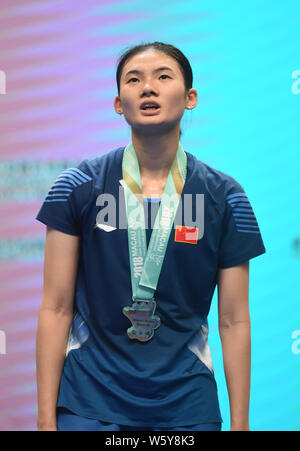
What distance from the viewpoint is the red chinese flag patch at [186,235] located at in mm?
1687

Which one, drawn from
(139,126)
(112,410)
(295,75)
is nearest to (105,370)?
(112,410)

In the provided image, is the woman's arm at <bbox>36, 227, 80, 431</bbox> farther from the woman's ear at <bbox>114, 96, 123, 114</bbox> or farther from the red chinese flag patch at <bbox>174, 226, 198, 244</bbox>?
the woman's ear at <bbox>114, 96, 123, 114</bbox>

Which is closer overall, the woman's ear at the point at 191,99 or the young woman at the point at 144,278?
the young woman at the point at 144,278

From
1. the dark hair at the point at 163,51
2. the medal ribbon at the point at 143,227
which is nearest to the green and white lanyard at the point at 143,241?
the medal ribbon at the point at 143,227

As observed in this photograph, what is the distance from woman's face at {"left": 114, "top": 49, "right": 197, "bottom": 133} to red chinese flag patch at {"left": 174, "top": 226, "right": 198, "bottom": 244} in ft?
0.91

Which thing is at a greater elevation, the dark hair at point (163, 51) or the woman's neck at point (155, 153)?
the dark hair at point (163, 51)

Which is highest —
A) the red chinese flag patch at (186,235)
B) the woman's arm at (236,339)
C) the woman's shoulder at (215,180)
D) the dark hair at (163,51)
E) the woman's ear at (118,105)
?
the dark hair at (163,51)

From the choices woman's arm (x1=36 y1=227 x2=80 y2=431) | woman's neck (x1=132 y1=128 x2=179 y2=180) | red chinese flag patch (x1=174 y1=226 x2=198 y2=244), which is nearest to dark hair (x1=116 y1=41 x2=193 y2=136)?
woman's neck (x1=132 y1=128 x2=179 y2=180)

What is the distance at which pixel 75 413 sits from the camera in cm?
→ 160

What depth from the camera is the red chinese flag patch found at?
5.53 feet

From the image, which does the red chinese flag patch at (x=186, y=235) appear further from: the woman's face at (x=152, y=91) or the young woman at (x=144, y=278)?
the woman's face at (x=152, y=91)

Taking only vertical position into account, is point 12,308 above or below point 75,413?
above

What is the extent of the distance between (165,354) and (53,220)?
1.50 ft

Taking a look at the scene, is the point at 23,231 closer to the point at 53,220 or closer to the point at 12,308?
the point at 12,308
